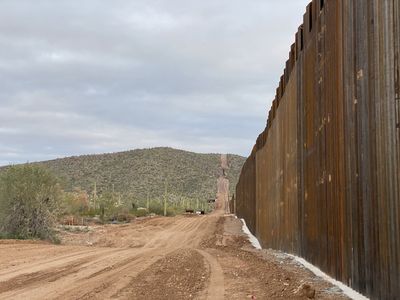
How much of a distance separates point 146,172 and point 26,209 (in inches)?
3260

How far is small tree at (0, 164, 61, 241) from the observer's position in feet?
91.7

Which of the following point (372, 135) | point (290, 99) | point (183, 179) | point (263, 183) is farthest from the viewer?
point (183, 179)

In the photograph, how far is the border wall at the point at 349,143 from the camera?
5.79 metres

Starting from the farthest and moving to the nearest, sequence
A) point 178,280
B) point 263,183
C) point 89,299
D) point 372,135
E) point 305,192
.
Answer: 1. point 263,183
2. point 305,192
3. point 178,280
4. point 89,299
5. point 372,135

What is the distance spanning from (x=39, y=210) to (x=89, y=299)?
20281 millimetres

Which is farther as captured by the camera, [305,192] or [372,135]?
[305,192]

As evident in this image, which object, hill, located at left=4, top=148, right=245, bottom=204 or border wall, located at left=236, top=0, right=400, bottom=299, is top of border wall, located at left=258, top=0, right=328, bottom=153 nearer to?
border wall, located at left=236, top=0, right=400, bottom=299

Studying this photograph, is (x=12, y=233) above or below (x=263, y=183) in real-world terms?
below

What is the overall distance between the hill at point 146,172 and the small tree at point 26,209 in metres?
67.3

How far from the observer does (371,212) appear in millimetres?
6402

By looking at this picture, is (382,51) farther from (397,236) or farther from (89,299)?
(89,299)

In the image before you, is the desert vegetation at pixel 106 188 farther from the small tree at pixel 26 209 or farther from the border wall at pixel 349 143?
the border wall at pixel 349 143

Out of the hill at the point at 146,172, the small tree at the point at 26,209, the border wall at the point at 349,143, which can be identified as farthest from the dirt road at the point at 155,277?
the hill at the point at 146,172

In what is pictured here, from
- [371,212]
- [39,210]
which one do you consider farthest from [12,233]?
[371,212]
